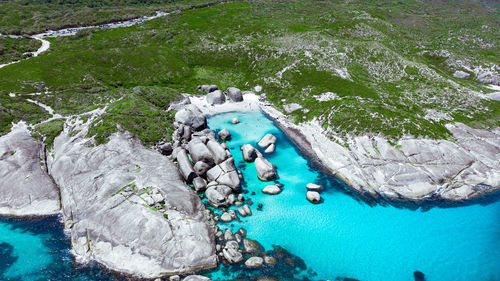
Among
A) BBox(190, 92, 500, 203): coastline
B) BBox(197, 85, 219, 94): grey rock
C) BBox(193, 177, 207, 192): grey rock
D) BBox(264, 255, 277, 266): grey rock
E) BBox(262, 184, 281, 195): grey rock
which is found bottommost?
BBox(264, 255, 277, 266): grey rock

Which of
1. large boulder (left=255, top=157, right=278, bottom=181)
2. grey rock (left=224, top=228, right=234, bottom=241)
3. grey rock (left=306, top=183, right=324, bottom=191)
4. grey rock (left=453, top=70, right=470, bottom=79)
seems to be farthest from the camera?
grey rock (left=453, top=70, right=470, bottom=79)

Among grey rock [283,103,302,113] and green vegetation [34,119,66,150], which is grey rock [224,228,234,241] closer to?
green vegetation [34,119,66,150]

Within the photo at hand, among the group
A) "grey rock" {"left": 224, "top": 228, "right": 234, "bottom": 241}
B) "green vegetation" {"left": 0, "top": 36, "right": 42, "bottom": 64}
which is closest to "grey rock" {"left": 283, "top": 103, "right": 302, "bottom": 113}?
"grey rock" {"left": 224, "top": 228, "right": 234, "bottom": 241}

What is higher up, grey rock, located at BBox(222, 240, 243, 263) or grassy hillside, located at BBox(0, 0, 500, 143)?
grassy hillside, located at BBox(0, 0, 500, 143)

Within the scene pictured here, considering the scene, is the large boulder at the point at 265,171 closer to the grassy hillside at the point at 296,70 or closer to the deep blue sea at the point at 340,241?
the deep blue sea at the point at 340,241

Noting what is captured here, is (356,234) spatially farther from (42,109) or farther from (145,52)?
(145,52)

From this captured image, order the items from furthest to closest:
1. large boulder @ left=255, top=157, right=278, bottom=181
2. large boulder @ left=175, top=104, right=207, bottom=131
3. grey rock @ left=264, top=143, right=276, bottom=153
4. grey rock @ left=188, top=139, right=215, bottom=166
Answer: large boulder @ left=175, top=104, right=207, bottom=131 < grey rock @ left=264, top=143, right=276, bottom=153 < grey rock @ left=188, top=139, right=215, bottom=166 < large boulder @ left=255, top=157, right=278, bottom=181

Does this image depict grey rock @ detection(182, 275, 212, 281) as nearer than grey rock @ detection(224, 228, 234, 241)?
Yes
